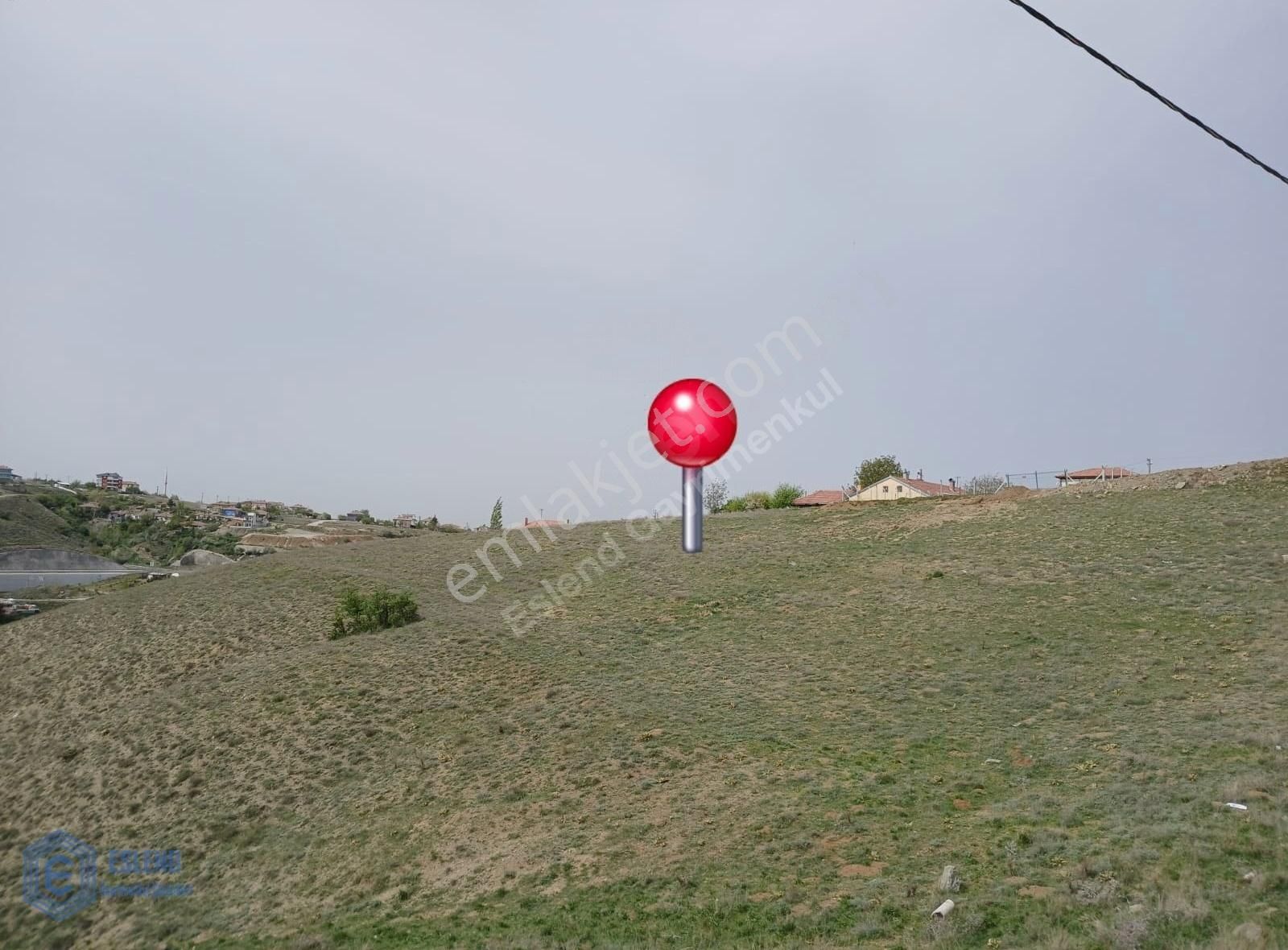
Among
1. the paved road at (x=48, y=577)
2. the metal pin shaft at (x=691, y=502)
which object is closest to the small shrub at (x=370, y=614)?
the metal pin shaft at (x=691, y=502)

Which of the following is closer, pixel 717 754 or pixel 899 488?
pixel 717 754

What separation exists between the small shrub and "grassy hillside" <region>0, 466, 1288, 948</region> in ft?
2.91

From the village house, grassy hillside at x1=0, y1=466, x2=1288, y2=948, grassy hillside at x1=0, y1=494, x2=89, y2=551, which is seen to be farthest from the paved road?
the village house

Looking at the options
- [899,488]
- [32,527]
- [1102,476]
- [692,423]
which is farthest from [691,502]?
[32,527]

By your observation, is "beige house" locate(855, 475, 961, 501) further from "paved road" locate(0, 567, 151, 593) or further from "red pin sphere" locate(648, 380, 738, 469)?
"red pin sphere" locate(648, 380, 738, 469)

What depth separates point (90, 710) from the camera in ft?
71.8

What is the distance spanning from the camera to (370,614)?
1010 inches

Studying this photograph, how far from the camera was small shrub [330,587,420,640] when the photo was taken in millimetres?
25578

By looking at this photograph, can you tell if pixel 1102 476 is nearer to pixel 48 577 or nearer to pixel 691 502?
pixel 691 502

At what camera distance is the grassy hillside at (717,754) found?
9656 mm

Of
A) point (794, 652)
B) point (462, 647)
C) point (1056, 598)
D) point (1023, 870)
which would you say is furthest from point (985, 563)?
point (1023, 870)

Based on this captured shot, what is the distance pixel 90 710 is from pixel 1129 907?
24767 mm

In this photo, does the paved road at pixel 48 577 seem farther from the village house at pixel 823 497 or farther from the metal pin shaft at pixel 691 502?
the metal pin shaft at pixel 691 502

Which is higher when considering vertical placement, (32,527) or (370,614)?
(32,527)
